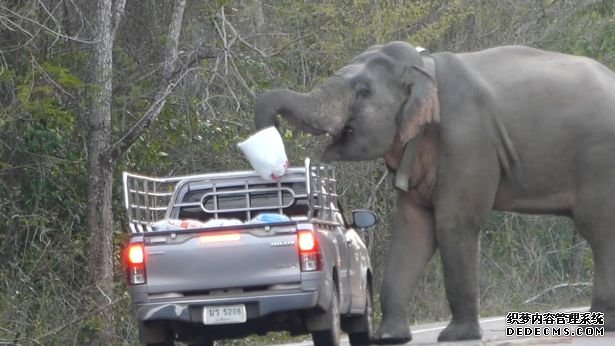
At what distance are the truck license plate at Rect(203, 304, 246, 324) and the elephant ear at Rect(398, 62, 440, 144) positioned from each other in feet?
6.46

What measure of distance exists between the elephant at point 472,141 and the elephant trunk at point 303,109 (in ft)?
0.05

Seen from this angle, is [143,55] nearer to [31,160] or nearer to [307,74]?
[31,160]

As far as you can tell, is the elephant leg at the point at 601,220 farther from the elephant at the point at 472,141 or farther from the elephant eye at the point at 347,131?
the elephant eye at the point at 347,131

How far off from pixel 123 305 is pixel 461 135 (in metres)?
7.18

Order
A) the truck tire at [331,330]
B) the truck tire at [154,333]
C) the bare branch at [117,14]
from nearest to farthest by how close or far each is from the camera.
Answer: the truck tire at [154,333]
the truck tire at [331,330]
the bare branch at [117,14]

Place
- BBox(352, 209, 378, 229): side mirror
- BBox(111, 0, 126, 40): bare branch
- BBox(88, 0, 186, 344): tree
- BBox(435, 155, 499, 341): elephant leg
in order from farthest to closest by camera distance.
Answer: BBox(111, 0, 126, 40): bare branch, BBox(88, 0, 186, 344): tree, BBox(352, 209, 378, 229): side mirror, BBox(435, 155, 499, 341): elephant leg

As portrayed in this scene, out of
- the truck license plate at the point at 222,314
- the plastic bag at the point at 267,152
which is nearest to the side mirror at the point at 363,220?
the plastic bag at the point at 267,152

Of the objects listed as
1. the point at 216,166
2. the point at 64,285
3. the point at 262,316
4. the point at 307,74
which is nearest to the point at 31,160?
the point at 64,285

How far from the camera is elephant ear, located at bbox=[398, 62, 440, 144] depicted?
1213cm

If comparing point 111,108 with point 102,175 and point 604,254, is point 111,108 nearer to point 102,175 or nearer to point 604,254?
point 102,175

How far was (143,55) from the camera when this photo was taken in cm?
1944

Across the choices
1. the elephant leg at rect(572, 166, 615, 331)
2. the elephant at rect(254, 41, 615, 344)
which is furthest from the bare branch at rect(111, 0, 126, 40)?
the elephant leg at rect(572, 166, 615, 331)

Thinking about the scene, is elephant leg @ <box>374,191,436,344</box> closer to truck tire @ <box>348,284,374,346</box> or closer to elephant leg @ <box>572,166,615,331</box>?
elephant leg @ <box>572,166,615,331</box>

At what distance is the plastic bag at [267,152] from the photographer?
1212cm
